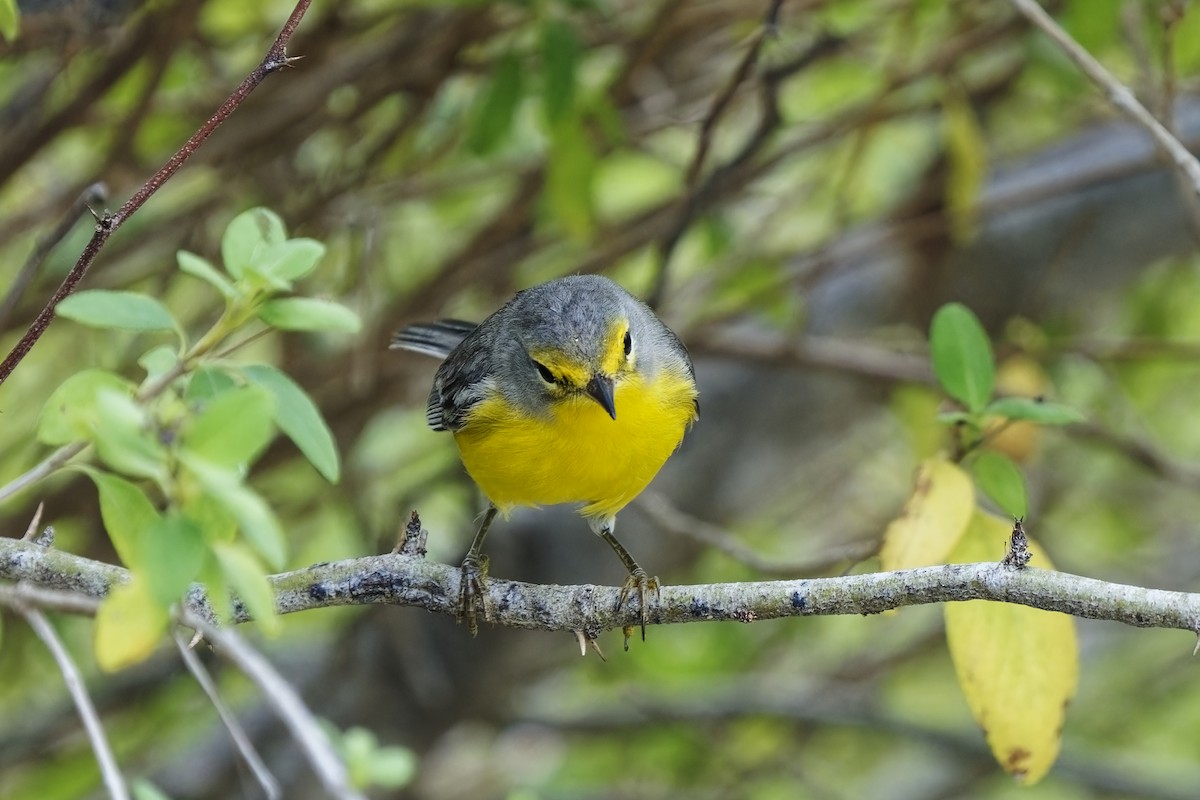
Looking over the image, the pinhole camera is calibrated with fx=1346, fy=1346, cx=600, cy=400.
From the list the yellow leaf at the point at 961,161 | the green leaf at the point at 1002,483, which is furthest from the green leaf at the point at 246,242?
the yellow leaf at the point at 961,161

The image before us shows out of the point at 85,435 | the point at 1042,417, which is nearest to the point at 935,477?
the point at 1042,417

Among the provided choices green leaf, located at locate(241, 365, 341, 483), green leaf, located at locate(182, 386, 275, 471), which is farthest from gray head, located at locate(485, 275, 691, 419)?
green leaf, located at locate(182, 386, 275, 471)

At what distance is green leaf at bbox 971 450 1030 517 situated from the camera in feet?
8.30

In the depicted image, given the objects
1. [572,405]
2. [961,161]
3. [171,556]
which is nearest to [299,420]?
[171,556]

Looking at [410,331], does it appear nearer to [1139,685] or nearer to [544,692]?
[544,692]

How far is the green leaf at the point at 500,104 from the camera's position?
12.6ft

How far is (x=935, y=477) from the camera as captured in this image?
104 inches

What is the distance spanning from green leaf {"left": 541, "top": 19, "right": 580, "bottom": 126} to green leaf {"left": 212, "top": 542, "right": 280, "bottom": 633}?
2365 mm

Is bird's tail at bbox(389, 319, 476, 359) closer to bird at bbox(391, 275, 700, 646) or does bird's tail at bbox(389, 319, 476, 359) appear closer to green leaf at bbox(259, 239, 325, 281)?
bird at bbox(391, 275, 700, 646)

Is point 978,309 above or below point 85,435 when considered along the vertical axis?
below

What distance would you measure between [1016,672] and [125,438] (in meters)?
1.77

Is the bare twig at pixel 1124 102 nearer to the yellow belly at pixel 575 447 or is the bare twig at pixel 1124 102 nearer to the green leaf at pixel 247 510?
the yellow belly at pixel 575 447

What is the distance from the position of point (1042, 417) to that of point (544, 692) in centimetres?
348

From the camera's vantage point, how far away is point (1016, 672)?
258 cm
